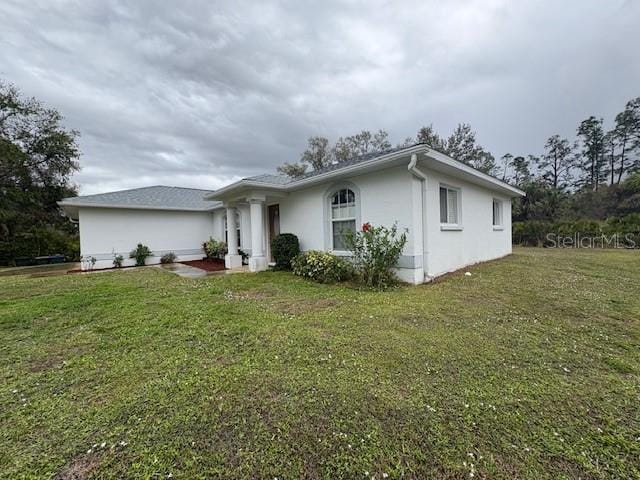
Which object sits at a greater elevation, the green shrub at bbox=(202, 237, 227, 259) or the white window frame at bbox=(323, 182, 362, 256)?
the white window frame at bbox=(323, 182, 362, 256)

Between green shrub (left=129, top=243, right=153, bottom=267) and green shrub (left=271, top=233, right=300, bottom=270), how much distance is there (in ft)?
24.1

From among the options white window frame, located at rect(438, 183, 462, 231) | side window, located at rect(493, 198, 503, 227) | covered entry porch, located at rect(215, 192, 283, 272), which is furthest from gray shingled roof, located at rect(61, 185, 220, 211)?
side window, located at rect(493, 198, 503, 227)

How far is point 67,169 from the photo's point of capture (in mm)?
15219

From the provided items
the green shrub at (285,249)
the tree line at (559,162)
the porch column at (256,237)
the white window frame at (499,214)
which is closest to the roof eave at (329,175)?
the porch column at (256,237)

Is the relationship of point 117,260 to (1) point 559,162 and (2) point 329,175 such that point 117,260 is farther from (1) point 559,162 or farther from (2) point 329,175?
(1) point 559,162

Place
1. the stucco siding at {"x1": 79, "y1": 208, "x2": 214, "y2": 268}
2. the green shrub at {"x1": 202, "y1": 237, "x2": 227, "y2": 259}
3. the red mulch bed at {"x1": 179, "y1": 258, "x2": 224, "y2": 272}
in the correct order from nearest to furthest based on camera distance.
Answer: the red mulch bed at {"x1": 179, "y1": 258, "x2": 224, "y2": 272} < the stucco siding at {"x1": 79, "y1": 208, "x2": 214, "y2": 268} < the green shrub at {"x1": 202, "y1": 237, "x2": 227, "y2": 259}

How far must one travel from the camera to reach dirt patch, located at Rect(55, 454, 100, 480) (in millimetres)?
1500

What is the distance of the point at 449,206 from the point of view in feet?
25.8

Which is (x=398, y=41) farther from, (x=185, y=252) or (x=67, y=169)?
(x=67, y=169)

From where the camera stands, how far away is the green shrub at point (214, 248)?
13.0 meters

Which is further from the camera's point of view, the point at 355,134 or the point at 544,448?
the point at 355,134

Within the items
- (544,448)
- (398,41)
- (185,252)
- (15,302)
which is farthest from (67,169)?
(544,448)

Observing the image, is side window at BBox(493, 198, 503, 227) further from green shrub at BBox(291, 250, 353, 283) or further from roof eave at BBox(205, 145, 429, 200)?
green shrub at BBox(291, 250, 353, 283)

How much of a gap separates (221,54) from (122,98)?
4.88 meters
